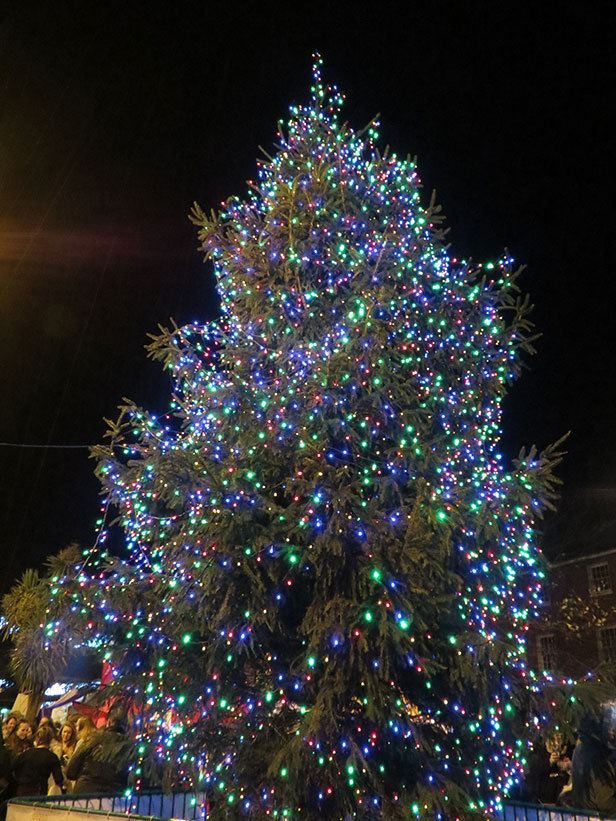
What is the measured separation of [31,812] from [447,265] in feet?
25.2

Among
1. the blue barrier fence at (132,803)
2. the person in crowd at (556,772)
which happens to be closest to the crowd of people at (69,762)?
the blue barrier fence at (132,803)

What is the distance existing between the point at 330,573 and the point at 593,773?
3745mm

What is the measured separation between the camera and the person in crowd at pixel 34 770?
8.38 metres

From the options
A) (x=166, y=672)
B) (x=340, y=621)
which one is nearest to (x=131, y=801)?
(x=166, y=672)

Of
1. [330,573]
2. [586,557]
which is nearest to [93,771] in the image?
[330,573]

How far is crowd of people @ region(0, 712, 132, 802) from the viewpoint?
274 inches

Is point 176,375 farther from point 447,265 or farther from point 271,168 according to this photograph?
point 447,265

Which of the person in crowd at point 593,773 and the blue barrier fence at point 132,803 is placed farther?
the person in crowd at point 593,773

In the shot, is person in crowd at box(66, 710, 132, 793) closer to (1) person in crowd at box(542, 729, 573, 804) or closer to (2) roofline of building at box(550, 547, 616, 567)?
(1) person in crowd at box(542, 729, 573, 804)

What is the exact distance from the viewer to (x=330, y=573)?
6559 mm

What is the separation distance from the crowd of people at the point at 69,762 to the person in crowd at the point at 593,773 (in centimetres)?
475

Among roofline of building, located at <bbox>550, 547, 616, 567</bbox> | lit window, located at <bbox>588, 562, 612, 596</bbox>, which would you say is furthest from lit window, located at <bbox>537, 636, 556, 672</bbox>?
roofline of building, located at <bbox>550, 547, 616, 567</bbox>

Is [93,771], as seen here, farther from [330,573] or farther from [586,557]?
[586,557]

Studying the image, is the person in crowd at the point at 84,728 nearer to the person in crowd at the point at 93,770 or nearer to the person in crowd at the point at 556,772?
the person in crowd at the point at 93,770
